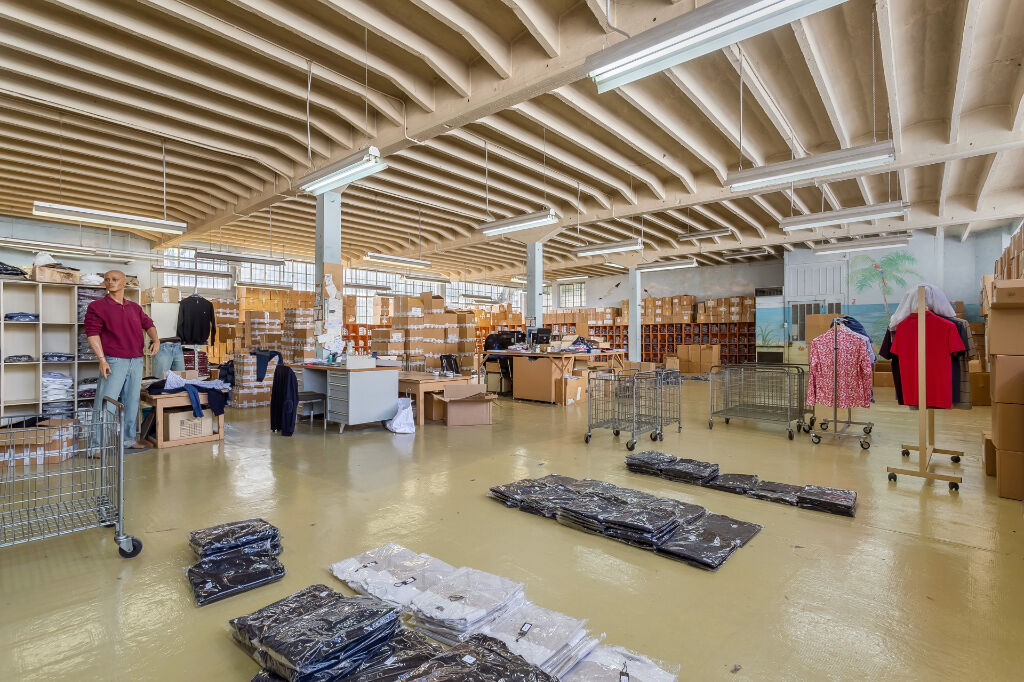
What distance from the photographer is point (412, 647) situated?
186 cm

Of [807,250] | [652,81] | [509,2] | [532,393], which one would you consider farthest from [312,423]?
[807,250]

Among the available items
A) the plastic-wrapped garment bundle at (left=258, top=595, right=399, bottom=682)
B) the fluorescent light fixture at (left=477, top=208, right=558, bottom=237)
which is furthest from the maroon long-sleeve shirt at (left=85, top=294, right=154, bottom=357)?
the fluorescent light fixture at (left=477, top=208, right=558, bottom=237)

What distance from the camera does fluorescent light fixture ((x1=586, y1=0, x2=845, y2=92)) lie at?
263 centimetres

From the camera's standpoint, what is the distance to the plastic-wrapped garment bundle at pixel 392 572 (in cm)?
228

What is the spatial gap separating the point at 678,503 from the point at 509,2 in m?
4.15

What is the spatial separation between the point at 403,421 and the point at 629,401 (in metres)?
3.02

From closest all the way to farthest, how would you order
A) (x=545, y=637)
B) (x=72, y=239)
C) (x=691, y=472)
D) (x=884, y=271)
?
(x=545, y=637), (x=691, y=472), (x=72, y=239), (x=884, y=271)

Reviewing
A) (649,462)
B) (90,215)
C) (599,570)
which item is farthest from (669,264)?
(90,215)

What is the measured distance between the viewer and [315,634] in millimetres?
1787

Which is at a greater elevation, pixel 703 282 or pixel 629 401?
pixel 703 282

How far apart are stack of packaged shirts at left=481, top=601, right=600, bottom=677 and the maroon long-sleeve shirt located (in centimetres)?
500

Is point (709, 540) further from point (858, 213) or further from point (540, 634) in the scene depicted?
point (858, 213)

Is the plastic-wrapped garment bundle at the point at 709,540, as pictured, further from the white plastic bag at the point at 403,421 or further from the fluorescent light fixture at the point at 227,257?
the fluorescent light fixture at the point at 227,257

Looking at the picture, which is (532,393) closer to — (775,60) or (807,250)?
(775,60)
